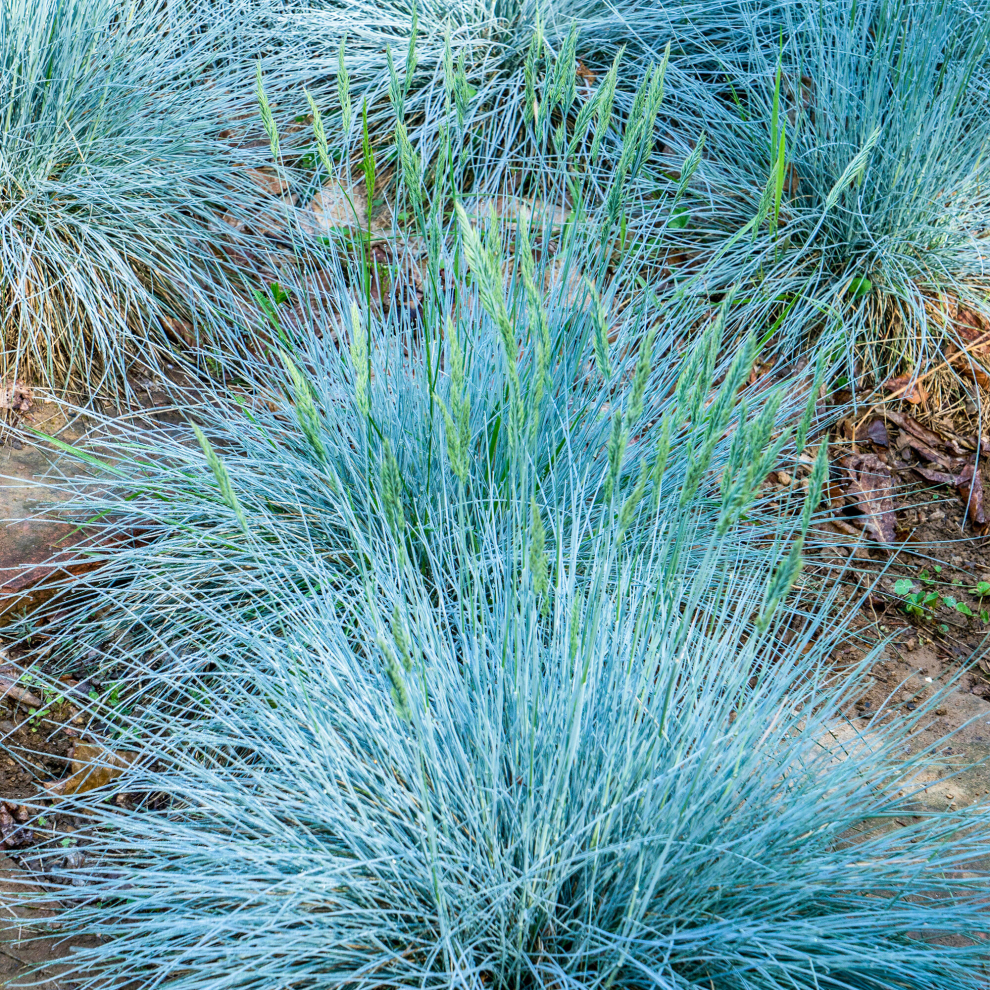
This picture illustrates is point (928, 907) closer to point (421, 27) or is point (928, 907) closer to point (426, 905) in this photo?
point (426, 905)

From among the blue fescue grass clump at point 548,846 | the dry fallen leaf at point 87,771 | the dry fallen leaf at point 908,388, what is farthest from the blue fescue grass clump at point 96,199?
the dry fallen leaf at point 908,388

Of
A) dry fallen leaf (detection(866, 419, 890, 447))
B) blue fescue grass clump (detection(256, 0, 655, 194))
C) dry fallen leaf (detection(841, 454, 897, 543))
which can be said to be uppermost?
blue fescue grass clump (detection(256, 0, 655, 194))

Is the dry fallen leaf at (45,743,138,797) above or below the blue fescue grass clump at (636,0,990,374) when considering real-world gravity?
below

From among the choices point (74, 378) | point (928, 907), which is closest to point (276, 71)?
point (74, 378)

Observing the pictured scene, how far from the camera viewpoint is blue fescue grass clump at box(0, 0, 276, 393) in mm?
2842

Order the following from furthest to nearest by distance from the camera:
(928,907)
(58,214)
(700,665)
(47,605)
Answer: (58,214) < (47,605) < (700,665) < (928,907)

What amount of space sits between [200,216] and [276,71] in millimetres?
789

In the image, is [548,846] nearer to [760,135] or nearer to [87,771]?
[87,771]

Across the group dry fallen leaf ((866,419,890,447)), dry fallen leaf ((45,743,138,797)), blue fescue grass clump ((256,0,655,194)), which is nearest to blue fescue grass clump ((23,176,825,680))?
dry fallen leaf ((45,743,138,797))

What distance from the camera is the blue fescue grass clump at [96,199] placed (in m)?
2.84

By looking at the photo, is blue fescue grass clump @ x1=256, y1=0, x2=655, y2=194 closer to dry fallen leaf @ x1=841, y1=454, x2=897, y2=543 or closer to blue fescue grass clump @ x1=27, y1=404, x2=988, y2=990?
dry fallen leaf @ x1=841, y1=454, x2=897, y2=543

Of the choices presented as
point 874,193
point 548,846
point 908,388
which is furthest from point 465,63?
point 548,846

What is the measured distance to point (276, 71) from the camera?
358 centimetres

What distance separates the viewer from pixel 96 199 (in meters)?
2.97
